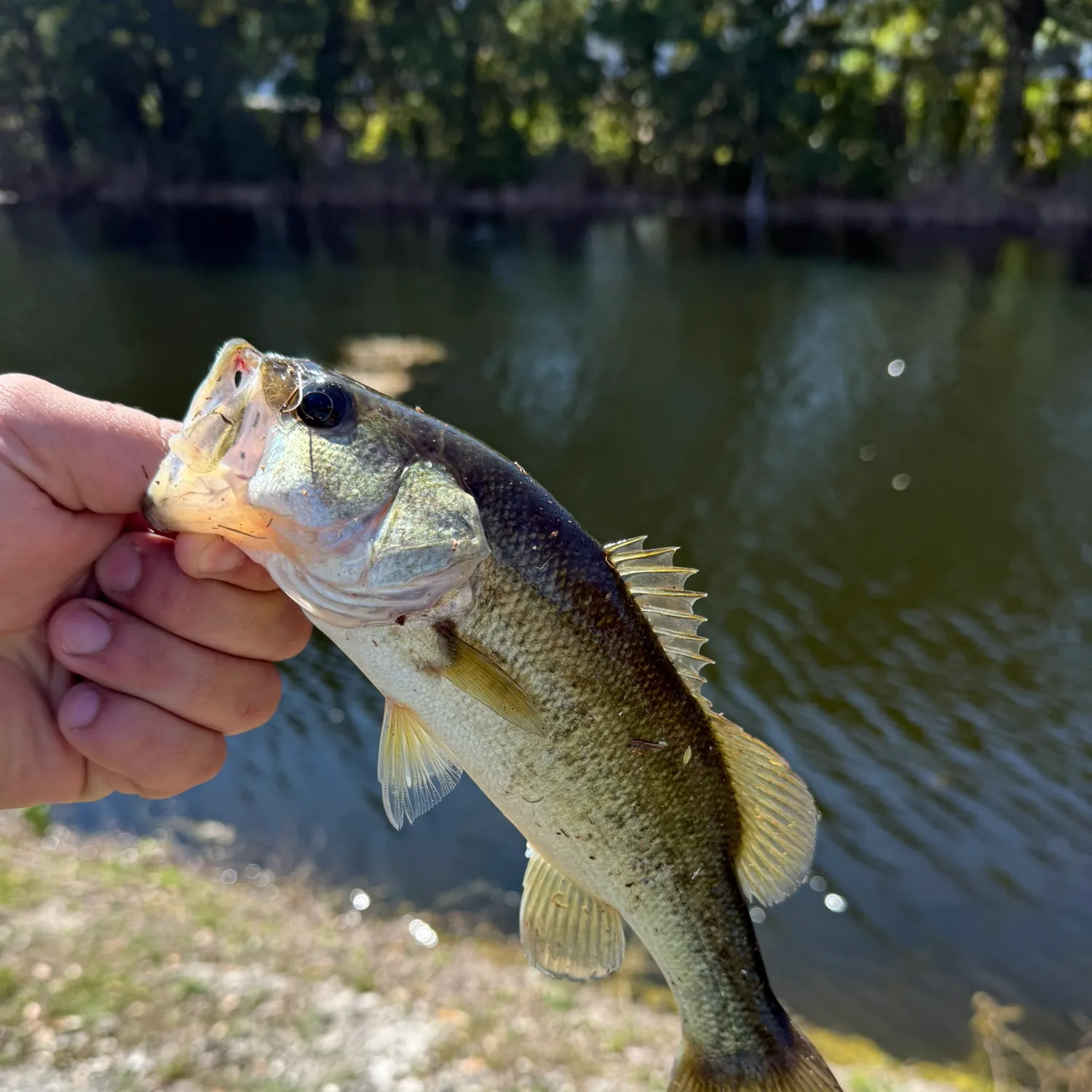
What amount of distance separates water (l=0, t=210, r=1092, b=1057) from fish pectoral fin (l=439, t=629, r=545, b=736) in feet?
17.1

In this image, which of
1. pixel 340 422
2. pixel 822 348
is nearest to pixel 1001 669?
pixel 340 422

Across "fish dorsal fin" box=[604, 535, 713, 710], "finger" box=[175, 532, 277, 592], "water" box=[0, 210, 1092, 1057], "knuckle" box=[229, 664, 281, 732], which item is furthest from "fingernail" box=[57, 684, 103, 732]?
"water" box=[0, 210, 1092, 1057]

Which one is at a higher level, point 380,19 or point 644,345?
point 380,19

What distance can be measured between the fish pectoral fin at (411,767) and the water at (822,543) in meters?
4.95

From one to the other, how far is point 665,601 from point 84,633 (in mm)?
1593

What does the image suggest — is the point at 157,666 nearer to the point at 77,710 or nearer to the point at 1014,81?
the point at 77,710

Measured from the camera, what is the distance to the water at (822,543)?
694 cm

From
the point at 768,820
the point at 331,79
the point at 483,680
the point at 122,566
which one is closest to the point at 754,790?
the point at 768,820

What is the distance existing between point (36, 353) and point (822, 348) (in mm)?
19473

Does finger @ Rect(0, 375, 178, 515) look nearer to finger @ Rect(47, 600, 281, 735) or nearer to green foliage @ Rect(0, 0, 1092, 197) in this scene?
finger @ Rect(47, 600, 281, 735)

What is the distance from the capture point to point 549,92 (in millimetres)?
52188

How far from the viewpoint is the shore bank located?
423 cm

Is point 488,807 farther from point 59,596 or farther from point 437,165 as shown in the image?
point 437,165

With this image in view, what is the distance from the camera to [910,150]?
47.2 meters
